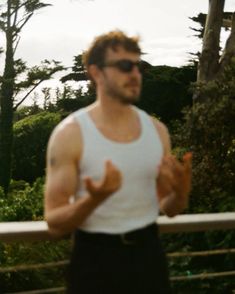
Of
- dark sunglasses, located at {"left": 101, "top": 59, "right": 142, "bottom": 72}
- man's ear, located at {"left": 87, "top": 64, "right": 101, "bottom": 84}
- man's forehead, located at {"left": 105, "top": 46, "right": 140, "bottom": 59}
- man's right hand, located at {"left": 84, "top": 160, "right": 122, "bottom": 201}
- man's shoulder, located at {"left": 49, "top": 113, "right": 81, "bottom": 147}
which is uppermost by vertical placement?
man's forehead, located at {"left": 105, "top": 46, "right": 140, "bottom": 59}

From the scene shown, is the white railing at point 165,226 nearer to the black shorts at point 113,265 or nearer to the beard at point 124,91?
the black shorts at point 113,265

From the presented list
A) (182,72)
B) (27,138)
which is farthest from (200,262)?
(27,138)

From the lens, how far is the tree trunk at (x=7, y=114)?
1036 inches

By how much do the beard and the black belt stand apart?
1.33 feet

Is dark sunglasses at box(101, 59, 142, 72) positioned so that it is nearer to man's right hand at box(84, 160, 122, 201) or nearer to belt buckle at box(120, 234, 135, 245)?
man's right hand at box(84, 160, 122, 201)

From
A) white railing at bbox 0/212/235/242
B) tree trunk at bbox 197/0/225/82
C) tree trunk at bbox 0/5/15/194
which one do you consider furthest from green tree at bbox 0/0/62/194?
white railing at bbox 0/212/235/242

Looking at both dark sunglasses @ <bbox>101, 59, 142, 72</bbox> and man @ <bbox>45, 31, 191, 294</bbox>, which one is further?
dark sunglasses @ <bbox>101, 59, 142, 72</bbox>

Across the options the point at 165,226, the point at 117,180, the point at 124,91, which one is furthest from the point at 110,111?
the point at 165,226

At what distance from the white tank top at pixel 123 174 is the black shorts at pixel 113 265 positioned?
3 cm

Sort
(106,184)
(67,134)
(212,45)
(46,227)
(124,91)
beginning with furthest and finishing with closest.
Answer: (212,45) → (46,227) → (124,91) → (67,134) → (106,184)

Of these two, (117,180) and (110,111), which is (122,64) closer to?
(110,111)

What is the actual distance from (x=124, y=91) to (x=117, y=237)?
1.47ft

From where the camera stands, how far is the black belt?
1875 mm

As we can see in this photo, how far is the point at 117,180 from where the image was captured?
172cm
